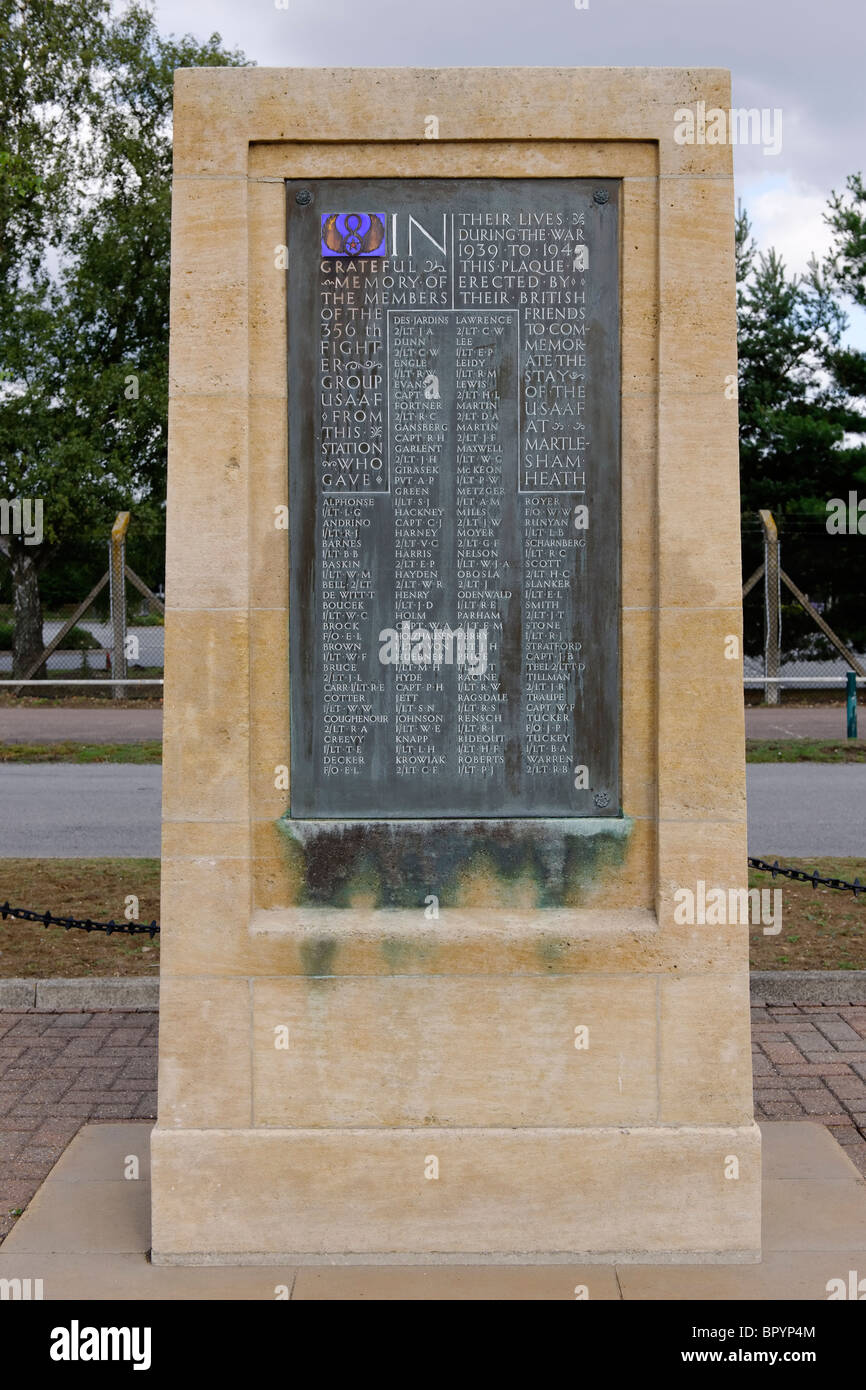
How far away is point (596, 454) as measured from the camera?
4.65 meters

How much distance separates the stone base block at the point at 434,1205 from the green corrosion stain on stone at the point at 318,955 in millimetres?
542

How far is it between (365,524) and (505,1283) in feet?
8.41

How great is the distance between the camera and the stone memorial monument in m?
4.55

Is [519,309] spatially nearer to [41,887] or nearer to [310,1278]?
[310,1278]

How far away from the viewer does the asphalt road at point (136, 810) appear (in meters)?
11.8

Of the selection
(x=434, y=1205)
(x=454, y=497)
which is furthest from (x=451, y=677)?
(x=434, y=1205)

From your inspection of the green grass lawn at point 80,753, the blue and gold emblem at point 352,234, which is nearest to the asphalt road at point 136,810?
the green grass lawn at point 80,753

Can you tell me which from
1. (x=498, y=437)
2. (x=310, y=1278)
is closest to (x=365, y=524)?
(x=498, y=437)

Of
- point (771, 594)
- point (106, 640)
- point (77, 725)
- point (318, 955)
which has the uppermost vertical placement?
point (771, 594)

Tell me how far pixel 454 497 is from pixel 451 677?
0.62 m

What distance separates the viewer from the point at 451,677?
15.4 feet

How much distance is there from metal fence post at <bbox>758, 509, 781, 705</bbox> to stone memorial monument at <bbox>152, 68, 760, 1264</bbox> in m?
16.3

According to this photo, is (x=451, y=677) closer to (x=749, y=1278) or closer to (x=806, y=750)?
(x=749, y=1278)

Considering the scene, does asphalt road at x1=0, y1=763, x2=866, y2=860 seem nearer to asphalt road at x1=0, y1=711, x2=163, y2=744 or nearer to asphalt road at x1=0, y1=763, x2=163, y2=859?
asphalt road at x1=0, y1=763, x2=163, y2=859
